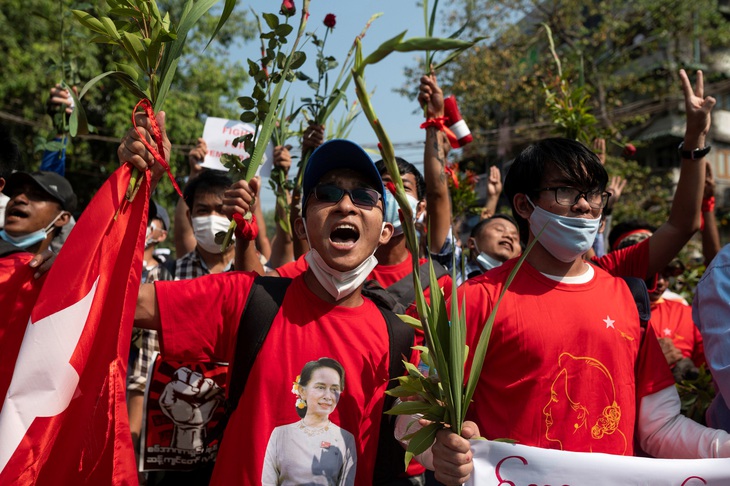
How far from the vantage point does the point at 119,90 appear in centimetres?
1530

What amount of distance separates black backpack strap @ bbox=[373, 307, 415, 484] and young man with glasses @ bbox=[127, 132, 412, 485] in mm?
21

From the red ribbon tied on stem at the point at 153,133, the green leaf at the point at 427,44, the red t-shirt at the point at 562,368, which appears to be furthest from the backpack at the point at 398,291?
the green leaf at the point at 427,44

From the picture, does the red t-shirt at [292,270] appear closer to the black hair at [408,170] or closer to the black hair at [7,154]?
the black hair at [408,170]

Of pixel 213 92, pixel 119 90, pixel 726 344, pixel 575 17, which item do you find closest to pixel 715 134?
pixel 575 17

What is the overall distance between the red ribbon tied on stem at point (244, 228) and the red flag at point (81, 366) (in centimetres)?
40

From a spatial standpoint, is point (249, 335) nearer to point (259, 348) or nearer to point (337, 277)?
point (259, 348)

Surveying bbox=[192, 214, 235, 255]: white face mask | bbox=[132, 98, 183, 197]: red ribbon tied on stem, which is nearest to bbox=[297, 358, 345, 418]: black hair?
bbox=[132, 98, 183, 197]: red ribbon tied on stem

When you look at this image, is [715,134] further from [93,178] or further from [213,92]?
[93,178]

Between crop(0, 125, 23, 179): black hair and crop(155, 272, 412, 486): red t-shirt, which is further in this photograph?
crop(0, 125, 23, 179): black hair

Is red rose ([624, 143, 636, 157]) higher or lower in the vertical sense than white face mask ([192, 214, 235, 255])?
higher

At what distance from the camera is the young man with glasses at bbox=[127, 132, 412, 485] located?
235cm

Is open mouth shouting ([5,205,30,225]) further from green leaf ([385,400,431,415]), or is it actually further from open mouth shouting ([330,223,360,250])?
green leaf ([385,400,431,415])

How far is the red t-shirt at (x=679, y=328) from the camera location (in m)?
4.33

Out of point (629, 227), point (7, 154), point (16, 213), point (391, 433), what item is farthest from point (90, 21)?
point (629, 227)
